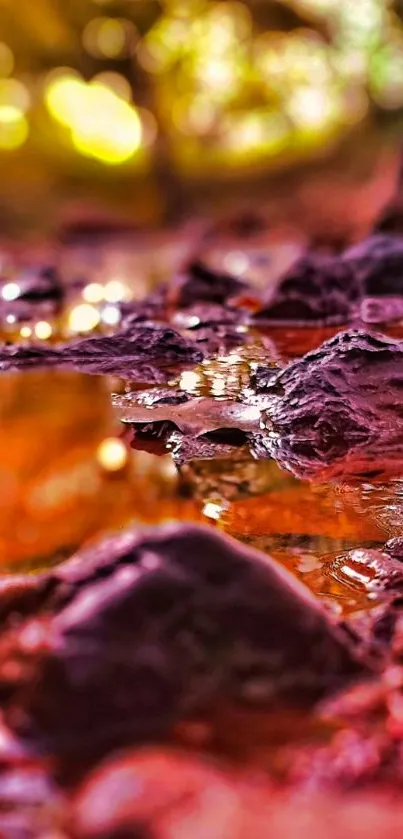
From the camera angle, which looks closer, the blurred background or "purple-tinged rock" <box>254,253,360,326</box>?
"purple-tinged rock" <box>254,253,360,326</box>

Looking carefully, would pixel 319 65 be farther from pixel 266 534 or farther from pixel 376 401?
pixel 266 534

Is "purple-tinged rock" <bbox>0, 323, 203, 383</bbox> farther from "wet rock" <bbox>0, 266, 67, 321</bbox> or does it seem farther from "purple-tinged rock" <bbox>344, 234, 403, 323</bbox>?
"purple-tinged rock" <bbox>344, 234, 403, 323</bbox>

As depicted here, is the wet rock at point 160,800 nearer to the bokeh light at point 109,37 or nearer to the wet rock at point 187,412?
the wet rock at point 187,412

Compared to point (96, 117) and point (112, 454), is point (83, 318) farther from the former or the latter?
point (96, 117)

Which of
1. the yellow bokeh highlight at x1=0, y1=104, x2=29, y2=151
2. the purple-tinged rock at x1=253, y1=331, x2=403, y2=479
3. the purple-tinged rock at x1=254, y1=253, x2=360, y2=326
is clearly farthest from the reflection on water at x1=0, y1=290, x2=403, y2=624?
the yellow bokeh highlight at x1=0, y1=104, x2=29, y2=151

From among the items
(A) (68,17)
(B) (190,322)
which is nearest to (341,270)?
(B) (190,322)

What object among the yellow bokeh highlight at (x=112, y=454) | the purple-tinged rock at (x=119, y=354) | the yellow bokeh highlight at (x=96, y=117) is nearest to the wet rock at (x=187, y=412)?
the yellow bokeh highlight at (x=112, y=454)
